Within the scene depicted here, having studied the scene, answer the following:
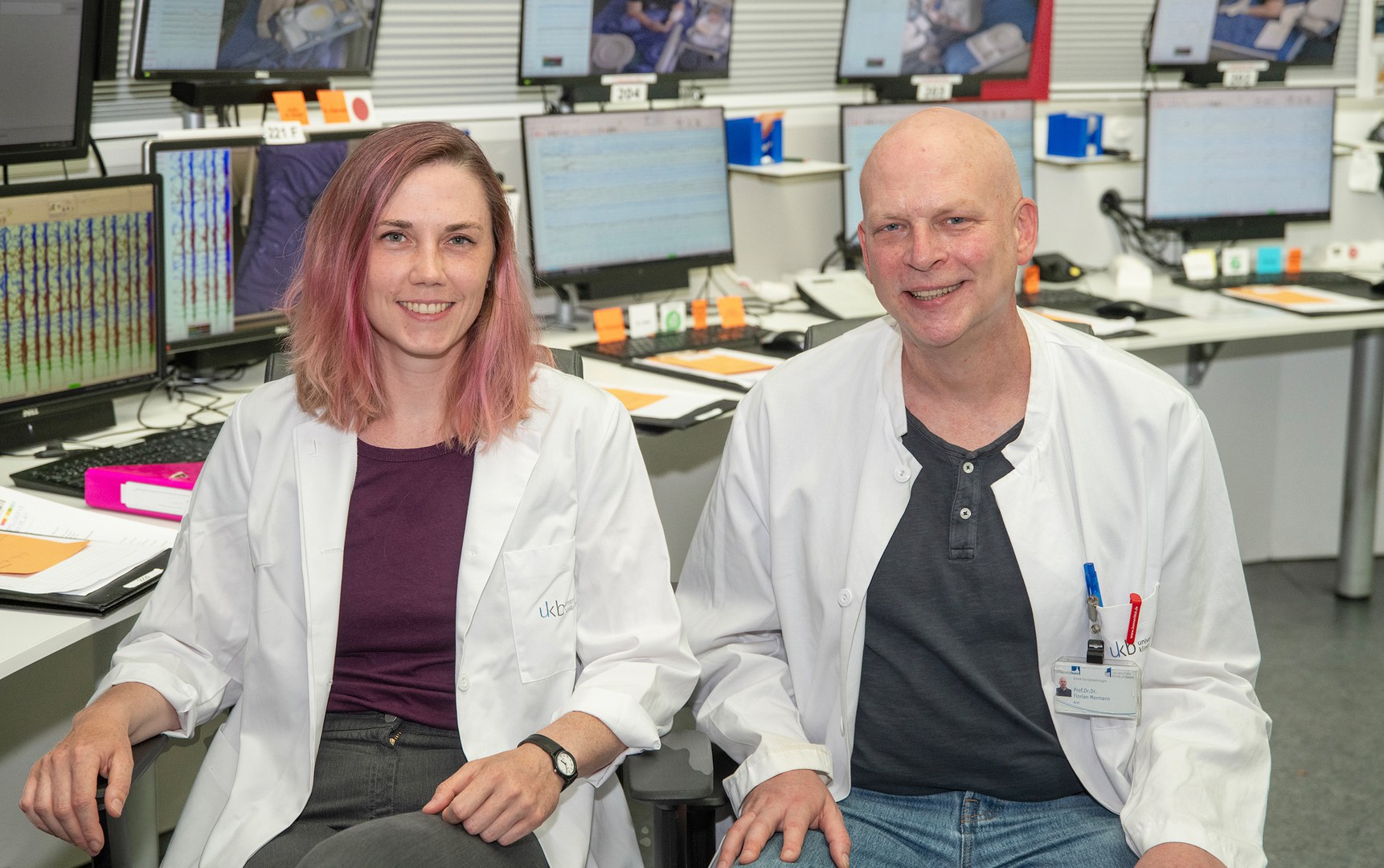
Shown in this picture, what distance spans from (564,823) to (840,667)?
37 cm

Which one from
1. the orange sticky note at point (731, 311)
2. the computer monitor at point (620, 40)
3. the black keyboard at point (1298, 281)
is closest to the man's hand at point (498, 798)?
the orange sticky note at point (731, 311)

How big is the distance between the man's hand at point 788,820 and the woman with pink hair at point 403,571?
0.14 meters

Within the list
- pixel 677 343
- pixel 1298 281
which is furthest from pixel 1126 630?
pixel 1298 281

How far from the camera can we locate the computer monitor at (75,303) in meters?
2.06

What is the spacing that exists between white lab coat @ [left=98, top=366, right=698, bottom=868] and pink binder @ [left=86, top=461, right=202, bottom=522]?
0.26 m

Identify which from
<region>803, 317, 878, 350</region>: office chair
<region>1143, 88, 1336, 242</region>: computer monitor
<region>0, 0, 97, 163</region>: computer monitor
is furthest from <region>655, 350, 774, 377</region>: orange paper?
<region>1143, 88, 1336, 242</region>: computer monitor

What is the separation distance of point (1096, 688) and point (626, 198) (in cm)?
188

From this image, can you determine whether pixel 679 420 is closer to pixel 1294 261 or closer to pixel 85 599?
pixel 85 599

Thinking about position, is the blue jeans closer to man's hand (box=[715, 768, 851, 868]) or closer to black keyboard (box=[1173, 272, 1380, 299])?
man's hand (box=[715, 768, 851, 868])

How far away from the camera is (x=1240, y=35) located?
12.3 feet

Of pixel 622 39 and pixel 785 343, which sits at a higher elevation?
pixel 622 39

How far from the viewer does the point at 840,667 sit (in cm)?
155

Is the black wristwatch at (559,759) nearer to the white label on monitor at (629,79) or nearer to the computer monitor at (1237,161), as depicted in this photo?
the white label on monitor at (629,79)

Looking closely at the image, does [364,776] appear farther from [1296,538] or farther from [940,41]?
[1296,538]
